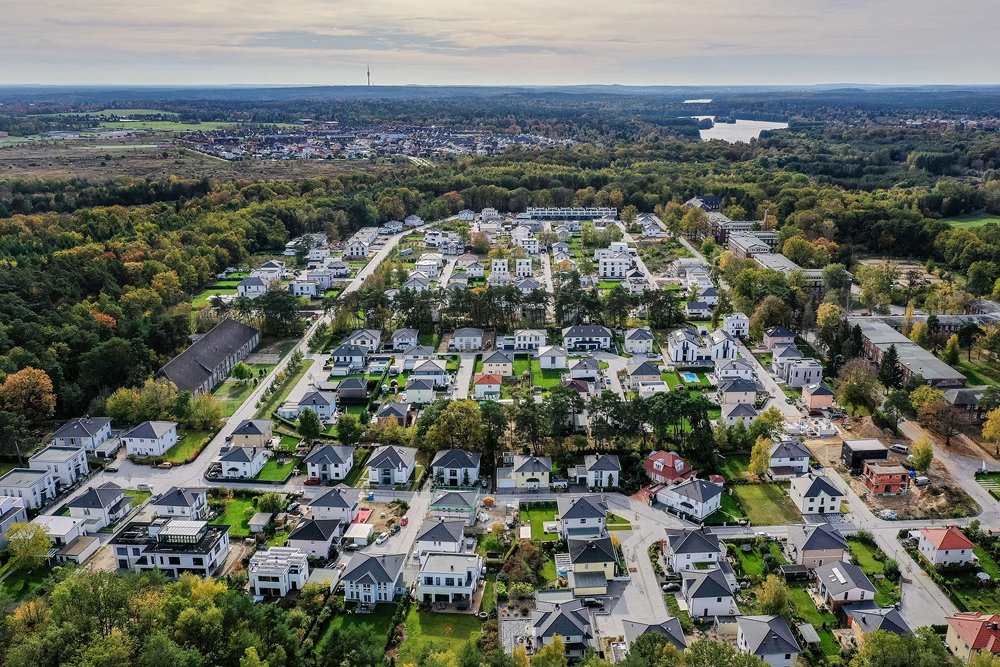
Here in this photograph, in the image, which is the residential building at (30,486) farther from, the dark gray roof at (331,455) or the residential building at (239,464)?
the dark gray roof at (331,455)

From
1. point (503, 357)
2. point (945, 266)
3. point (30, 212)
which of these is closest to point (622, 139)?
point (945, 266)

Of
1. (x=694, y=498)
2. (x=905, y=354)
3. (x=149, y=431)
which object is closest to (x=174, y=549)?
(x=149, y=431)

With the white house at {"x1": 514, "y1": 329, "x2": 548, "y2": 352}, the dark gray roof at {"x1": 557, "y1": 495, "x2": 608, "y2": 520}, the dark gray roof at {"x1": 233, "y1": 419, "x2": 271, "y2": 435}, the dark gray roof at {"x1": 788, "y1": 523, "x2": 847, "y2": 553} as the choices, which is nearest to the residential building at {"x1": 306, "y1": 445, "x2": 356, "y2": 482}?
the dark gray roof at {"x1": 233, "y1": 419, "x2": 271, "y2": 435}

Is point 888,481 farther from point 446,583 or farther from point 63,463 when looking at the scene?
point 63,463

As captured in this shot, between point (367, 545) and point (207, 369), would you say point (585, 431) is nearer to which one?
point (367, 545)

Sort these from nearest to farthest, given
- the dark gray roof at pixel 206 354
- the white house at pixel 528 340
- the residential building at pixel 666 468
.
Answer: the residential building at pixel 666 468 → the dark gray roof at pixel 206 354 → the white house at pixel 528 340

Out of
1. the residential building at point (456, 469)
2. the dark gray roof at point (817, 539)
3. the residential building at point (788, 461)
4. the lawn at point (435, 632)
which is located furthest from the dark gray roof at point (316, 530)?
the residential building at point (788, 461)
